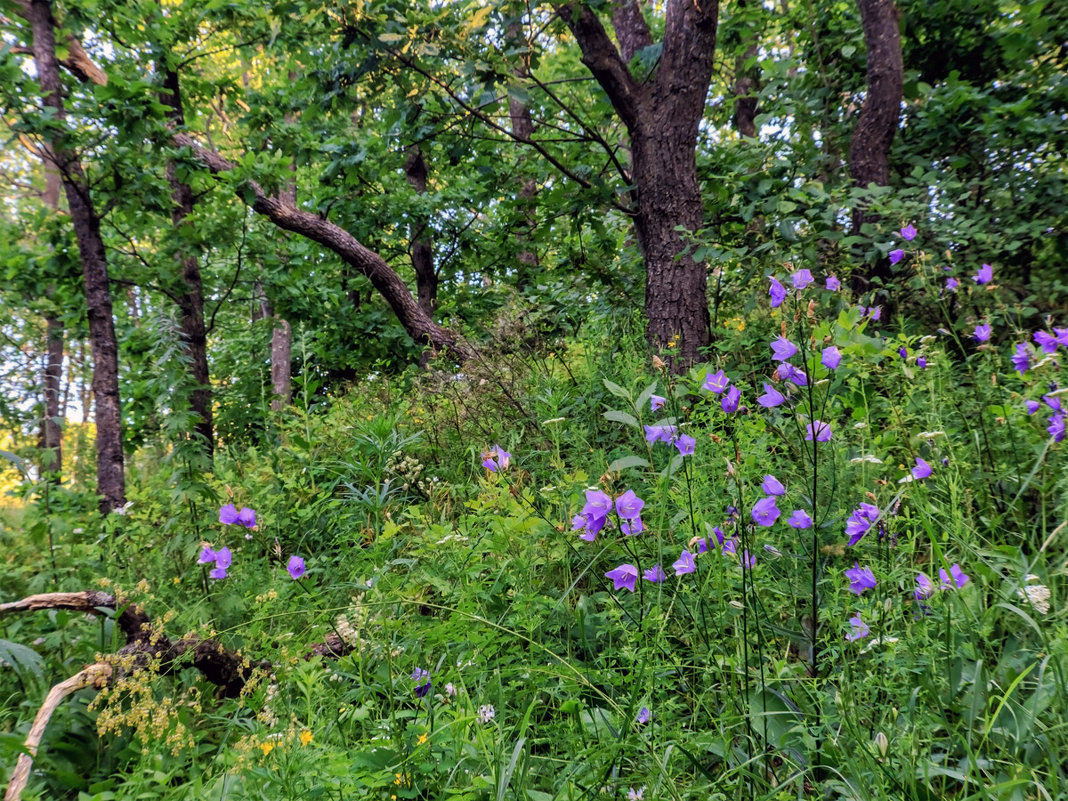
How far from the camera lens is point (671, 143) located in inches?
147

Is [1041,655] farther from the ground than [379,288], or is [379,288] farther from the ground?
[379,288]

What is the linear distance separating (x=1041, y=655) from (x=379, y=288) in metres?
5.50

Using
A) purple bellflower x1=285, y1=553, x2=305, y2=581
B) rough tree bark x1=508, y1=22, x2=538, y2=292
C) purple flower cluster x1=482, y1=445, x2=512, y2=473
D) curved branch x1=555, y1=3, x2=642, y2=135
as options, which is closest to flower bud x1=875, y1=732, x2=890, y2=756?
purple flower cluster x1=482, y1=445, x2=512, y2=473

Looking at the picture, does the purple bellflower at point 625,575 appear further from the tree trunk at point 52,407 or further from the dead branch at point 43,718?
the tree trunk at point 52,407

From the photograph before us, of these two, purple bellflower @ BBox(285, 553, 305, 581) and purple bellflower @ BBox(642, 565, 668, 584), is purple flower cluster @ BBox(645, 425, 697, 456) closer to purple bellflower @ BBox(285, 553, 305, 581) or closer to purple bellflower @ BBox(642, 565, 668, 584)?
purple bellflower @ BBox(642, 565, 668, 584)

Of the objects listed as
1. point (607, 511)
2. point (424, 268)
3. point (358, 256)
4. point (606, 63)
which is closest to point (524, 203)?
point (606, 63)

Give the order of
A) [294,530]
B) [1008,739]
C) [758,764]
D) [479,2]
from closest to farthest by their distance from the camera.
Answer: [1008,739], [758,764], [294,530], [479,2]

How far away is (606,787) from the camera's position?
4.07 feet

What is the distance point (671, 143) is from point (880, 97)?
1670mm

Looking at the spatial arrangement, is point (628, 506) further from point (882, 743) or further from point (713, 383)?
point (882, 743)

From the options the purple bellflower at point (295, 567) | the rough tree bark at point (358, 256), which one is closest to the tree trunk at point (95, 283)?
the rough tree bark at point (358, 256)

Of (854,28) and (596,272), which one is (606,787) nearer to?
(596,272)

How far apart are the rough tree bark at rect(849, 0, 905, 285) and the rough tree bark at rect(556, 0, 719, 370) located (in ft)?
4.36

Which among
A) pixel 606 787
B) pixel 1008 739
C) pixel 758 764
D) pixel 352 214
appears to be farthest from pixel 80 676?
pixel 352 214
